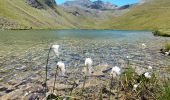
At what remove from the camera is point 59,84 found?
21188 mm

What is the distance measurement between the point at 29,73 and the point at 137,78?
9.07 meters

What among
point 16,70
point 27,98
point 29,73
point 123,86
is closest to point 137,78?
point 123,86

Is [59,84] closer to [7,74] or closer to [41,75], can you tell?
[41,75]

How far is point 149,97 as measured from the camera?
1761 centimetres

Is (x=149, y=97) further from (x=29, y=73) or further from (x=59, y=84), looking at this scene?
(x=29, y=73)

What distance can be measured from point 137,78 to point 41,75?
770 cm

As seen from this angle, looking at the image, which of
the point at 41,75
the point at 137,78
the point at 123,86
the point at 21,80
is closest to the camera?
the point at 123,86

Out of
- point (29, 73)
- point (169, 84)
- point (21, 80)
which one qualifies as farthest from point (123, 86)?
point (29, 73)

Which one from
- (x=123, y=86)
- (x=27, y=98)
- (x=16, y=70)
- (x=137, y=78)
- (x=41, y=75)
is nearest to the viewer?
(x=27, y=98)

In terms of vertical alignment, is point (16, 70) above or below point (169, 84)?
below

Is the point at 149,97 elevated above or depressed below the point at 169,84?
below

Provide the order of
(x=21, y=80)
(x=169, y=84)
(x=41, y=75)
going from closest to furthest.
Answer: (x=169, y=84) < (x=21, y=80) < (x=41, y=75)

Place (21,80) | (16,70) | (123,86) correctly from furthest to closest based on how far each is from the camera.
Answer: (16,70)
(21,80)
(123,86)

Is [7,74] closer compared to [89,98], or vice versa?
[89,98]
